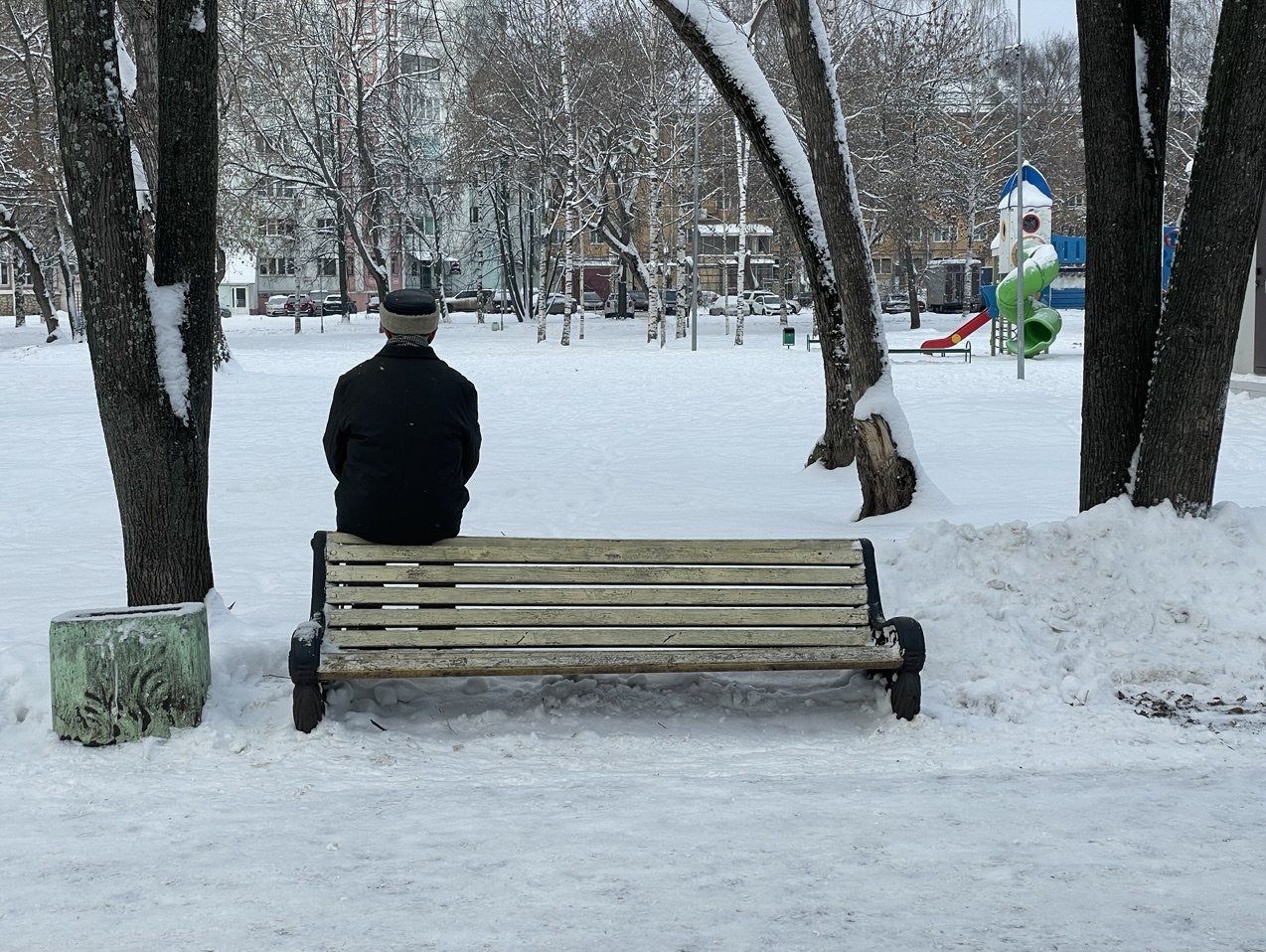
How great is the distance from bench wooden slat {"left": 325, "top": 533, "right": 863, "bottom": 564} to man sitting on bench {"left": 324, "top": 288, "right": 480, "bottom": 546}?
0.09 meters

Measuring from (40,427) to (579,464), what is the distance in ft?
24.2

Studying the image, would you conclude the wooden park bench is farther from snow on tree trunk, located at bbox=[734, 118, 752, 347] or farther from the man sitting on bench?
snow on tree trunk, located at bbox=[734, 118, 752, 347]

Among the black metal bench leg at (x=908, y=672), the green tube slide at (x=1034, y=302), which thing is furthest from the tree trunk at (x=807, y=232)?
the green tube slide at (x=1034, y=302)

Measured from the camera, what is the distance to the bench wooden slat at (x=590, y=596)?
5688 mm

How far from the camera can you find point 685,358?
32.0m

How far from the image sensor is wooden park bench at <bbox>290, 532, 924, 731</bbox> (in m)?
5.44

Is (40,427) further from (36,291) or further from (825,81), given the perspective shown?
(36,291)

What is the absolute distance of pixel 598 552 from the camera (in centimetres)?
591

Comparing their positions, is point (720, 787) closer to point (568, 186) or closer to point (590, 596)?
point (590, 596)

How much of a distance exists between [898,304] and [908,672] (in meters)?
59.3

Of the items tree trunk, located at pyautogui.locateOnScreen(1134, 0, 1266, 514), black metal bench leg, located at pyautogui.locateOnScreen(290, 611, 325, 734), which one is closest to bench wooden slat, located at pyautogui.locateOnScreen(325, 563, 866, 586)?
black metal bench leg, located at pyautogui.locateOnScreen(290, 611, 325, 734)

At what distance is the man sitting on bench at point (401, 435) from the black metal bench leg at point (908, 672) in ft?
5.87

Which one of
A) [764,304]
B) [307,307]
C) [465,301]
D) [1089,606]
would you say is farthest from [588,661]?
[465,301]

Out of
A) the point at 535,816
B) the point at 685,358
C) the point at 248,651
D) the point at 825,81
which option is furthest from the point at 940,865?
the point at 685,358
